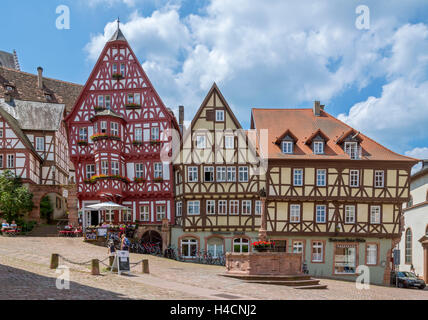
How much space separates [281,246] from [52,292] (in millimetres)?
22574

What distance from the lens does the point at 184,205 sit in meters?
35.9

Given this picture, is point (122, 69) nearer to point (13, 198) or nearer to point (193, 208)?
point (193, 208)

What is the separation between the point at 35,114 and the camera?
1758 inches

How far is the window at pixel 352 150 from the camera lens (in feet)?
118

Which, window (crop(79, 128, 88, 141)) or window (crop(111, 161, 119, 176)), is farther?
window (crop(79, 128, 88, 141))

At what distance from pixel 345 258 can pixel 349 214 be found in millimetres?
3079

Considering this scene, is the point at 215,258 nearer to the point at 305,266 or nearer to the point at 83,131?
the point at 305,266

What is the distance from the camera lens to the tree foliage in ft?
121

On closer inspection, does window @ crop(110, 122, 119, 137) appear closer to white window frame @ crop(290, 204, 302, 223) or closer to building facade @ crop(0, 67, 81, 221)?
building facade @ crop(0, 67, 81, 221)

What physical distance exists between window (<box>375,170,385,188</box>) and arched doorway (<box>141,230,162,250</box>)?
16037 mm

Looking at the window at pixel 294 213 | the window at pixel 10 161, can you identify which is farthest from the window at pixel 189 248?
the window at pixel 10 161

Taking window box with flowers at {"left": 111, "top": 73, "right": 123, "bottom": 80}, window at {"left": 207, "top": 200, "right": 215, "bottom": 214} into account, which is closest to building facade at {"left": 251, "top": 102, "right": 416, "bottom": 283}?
window at {"left": 207, "top": 200, "right": 215, "bottom": 214}

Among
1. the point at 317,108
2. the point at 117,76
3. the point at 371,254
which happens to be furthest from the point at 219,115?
the point at 371,254

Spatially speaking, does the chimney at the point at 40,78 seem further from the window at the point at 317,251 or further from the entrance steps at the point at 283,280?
the entrance steps at the point at 283,280
